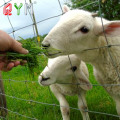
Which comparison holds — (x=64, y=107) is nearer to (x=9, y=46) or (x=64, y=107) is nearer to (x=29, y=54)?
(x=29, y=54)

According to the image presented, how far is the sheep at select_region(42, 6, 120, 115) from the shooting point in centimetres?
204

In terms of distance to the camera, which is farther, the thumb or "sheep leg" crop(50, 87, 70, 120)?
"sheep leg" crop(50, 87, 70, 120)

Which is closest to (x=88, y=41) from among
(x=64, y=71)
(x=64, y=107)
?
(x=64, y=71)

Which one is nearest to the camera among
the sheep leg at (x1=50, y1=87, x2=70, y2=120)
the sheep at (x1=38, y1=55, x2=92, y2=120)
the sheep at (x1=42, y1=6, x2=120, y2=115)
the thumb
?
the thumb

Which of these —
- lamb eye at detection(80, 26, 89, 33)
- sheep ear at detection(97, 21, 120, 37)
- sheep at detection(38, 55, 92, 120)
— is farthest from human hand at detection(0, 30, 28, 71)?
sheep ear at detection(97, 21, 120, 37)

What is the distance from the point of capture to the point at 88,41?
7.25ft

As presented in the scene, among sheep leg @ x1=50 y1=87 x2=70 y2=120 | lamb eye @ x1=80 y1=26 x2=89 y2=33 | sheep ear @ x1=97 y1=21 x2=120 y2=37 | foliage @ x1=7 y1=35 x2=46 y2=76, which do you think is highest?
lamb eye @ x1=80 y1=26 x2=89 y2=33

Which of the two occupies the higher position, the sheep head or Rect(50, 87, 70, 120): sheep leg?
the sheep head

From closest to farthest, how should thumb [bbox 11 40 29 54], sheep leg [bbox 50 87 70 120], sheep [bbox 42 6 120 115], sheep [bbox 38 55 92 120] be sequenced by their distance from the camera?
1. thumb [bbox 11 40 29 54]
2. sheep [bbox 42 6 120 115]
3. sheep [bbox 38 55 92 120]
4. sheep leg [bbox 50 87 70 120]

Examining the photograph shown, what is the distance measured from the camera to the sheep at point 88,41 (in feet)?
6.68

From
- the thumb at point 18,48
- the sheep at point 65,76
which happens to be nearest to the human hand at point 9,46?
the thumb at point 18,48

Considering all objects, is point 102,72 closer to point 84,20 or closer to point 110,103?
point 84,20

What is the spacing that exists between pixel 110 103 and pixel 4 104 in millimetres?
1933

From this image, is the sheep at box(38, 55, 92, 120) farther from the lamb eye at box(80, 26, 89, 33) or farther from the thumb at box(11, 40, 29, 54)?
the thumb at box(11, 40, 29, 54)
